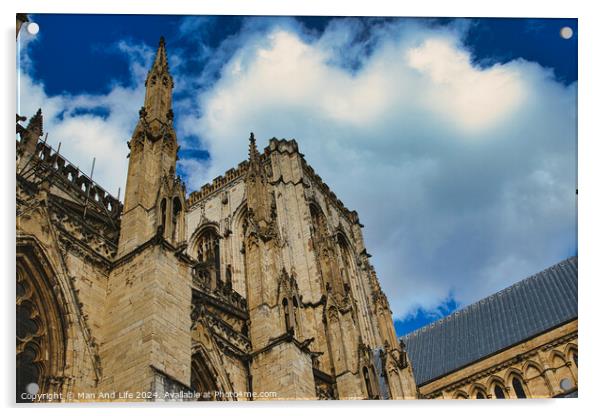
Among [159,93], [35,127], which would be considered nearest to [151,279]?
[35,127]

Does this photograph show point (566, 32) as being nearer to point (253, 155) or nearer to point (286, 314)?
point (286, 314)

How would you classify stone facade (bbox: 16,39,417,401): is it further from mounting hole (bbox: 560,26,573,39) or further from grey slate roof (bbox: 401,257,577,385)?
mounting hole (bbox: 560,26,573,39)

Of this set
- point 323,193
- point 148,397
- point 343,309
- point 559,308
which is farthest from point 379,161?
point 323,193

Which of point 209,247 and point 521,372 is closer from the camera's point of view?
point 521,372

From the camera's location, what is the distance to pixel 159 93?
43.1 feet

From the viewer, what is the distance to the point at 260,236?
49.9 ft

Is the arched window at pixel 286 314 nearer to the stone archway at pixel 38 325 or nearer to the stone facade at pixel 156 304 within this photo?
the stone facade at pixel 156 304

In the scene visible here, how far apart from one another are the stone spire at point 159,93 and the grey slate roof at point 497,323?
15556mm

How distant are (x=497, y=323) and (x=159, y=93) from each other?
18402 mm

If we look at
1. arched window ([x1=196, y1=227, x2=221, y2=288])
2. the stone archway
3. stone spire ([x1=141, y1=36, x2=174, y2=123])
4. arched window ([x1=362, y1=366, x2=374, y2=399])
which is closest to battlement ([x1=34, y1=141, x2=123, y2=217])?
stone spire ([x1=141, y1=36, x2=174, y2=123])

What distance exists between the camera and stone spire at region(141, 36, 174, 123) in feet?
42.0

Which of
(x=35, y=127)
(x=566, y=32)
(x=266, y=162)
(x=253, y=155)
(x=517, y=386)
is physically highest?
(x=266, y=162)

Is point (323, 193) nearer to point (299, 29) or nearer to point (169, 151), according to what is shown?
point (169, 151)

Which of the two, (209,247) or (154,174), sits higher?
(209,247)
